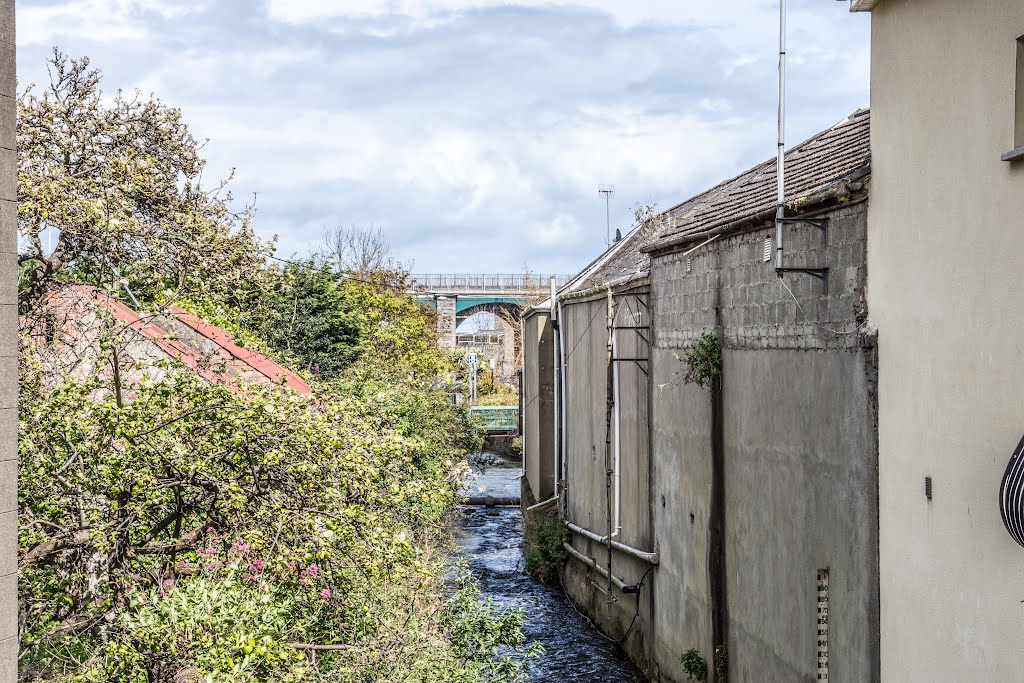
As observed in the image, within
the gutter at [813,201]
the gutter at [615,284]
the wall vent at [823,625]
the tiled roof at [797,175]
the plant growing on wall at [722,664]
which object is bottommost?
the plant growing on wall at [722,664]

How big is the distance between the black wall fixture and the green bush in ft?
50.0

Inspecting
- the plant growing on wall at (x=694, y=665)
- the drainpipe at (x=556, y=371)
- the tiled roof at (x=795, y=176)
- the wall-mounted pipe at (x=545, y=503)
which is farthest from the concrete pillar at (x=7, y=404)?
the wall-mounted pipe at (x=545, y=503)

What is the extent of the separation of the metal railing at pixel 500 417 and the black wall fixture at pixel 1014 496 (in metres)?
37.7

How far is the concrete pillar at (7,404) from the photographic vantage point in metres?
4.52

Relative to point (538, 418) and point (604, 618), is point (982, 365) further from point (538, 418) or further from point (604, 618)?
point (538, 418)

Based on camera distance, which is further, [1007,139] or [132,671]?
[132,671]

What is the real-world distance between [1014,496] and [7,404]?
509cm

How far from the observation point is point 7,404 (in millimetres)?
4578

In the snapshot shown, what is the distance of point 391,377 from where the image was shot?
29.9 meters

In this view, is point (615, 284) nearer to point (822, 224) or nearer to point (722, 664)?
point (722, 664)

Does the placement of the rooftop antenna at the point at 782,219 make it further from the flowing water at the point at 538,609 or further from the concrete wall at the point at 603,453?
the concrete wall at the point at 603,453

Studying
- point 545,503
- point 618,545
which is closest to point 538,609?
point 618,545

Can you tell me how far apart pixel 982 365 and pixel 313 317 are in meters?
22.9

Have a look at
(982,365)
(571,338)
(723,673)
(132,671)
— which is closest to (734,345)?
(723,673)
